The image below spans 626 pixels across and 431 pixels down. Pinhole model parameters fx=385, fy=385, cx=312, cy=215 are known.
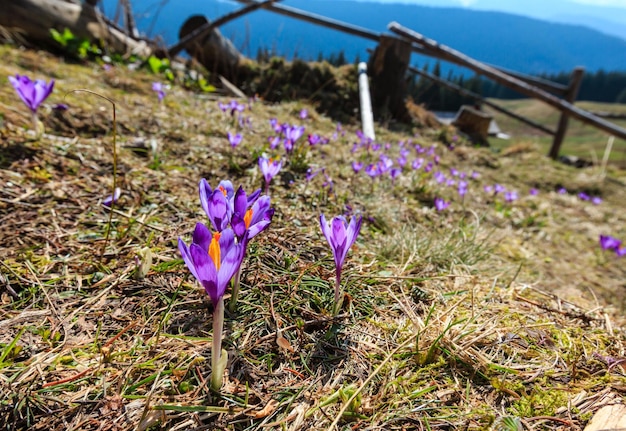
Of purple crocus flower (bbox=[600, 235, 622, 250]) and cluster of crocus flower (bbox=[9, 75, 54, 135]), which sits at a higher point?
cluster of crocus flower (bbox=[9, 75, 54, 135])

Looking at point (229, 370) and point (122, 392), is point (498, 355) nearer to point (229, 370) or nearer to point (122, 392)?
point (229, 370)

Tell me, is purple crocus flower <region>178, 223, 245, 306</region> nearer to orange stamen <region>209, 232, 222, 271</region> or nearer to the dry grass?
orange stamen <region>209, 232, 222, 271</region>

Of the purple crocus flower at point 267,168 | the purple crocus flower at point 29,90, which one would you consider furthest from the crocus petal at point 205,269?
the purple crocus flower at point 29,90

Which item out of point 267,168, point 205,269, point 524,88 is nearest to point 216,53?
point 524,88

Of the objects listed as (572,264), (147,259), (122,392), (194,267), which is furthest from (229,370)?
(572,264)

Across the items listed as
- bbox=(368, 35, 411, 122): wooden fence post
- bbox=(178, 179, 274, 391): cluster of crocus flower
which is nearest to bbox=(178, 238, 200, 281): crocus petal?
bbox=(178, 179, 274, 391): cluster of crocus flower

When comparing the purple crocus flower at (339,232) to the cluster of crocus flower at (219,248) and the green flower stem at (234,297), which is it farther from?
the green flower stem at (234,297)

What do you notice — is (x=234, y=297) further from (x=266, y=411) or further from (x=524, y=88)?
(x=524, y=88)
